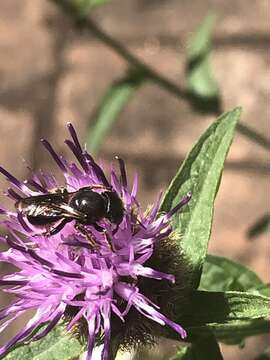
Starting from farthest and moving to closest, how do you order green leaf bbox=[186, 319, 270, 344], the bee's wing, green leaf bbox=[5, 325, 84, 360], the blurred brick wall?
the blurred brick wall < green leaf bbox=[186, 319, 270, 344] < green leaf bbox=[5, 325, 84, 360] < the bee's wing

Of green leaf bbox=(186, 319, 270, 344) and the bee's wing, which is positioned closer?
the bee's wing

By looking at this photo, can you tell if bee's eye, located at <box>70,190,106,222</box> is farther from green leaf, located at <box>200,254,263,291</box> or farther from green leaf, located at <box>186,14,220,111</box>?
green leaf, located at <box>186,14,220,111</box>

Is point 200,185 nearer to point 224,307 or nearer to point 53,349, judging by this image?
point 224,307

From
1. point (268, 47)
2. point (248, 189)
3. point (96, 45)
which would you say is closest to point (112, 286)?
point (248, 189)

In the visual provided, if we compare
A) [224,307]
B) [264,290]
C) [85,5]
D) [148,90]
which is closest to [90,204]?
[224,307]

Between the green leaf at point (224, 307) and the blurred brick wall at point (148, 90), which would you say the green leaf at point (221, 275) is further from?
the blurred brick wall at point (148, 90)

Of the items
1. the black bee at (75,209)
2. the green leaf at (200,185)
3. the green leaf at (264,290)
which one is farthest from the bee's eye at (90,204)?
the green leaf at (264,290)

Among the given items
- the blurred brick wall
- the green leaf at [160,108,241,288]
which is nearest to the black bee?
the green leaf at [160,108,241,288]
